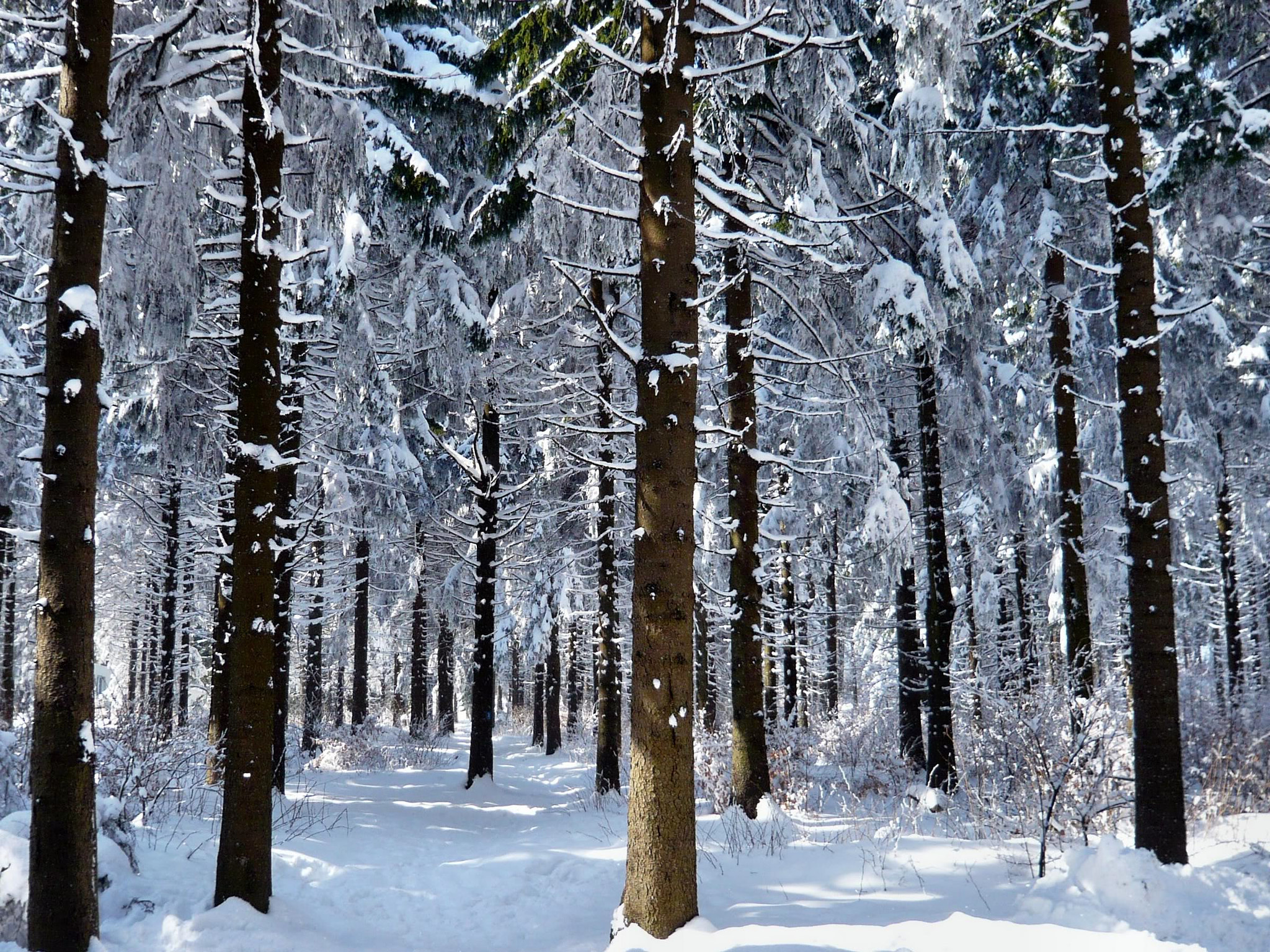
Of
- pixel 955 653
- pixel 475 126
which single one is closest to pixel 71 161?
pixel 475 126

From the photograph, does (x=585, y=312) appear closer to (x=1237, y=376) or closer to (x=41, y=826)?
(x=41, y=826)

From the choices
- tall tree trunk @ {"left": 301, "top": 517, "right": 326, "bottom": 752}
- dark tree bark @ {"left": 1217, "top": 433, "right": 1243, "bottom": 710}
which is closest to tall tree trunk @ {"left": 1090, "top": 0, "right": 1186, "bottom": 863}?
tall tree trunk @ {"left": 301, "top": 517, "right": 326, "bottom": 752}

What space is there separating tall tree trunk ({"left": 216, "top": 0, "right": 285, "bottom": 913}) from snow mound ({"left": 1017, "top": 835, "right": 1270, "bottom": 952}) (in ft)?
18.0

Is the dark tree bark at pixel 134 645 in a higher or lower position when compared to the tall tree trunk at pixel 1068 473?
lower

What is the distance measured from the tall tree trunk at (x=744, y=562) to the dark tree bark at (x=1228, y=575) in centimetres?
1478

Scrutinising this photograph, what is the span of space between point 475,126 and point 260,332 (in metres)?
5.01

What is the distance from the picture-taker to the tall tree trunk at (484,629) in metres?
13.2

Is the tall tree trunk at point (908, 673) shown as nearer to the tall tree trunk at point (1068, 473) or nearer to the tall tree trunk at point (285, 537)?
the tall tree trunk at point (1068, 473)

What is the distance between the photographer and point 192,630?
63.5 ft

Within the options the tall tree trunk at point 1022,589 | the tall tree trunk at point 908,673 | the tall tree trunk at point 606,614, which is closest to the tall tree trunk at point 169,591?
the tall tree trunk at point 606,614

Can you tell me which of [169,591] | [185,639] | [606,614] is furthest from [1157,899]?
[185,639]

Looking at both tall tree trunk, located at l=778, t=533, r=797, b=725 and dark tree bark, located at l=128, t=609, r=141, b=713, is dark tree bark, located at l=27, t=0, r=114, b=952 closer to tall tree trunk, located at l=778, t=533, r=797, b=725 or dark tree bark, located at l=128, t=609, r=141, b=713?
tall tree trunk, located at l=778, t=533, r=797, b=725

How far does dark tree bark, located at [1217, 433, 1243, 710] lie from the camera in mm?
18953

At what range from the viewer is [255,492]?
6277 mm
